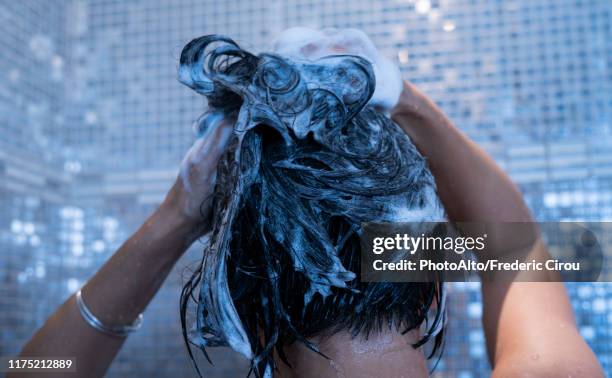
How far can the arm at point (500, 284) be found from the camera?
2.34 feet

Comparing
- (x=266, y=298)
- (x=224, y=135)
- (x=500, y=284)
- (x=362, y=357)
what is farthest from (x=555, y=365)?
(x=224, y=135)

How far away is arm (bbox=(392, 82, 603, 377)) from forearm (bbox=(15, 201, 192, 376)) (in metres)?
0.34

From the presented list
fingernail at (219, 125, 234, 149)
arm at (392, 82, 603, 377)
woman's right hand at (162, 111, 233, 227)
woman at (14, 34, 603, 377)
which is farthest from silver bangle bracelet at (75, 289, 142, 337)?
arm at (392, 82, 603, 377)

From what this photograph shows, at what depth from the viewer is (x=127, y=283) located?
0.83 metres

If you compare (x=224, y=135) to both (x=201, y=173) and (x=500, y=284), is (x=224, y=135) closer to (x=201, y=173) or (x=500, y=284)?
(x=201, y=173)

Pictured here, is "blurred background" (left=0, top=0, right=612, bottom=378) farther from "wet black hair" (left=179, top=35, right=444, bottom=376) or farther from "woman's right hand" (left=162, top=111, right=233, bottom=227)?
"wet black hair" (left=179, top=35, right=444, bottom=376)

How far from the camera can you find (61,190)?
1.19 m

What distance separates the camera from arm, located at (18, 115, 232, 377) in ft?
2.66

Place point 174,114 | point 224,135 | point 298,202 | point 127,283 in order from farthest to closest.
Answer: point 174,114 < point 127,283 < point 224,135 < point 298,202

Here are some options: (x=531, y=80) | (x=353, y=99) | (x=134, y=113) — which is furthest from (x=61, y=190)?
(x=531, y=80)

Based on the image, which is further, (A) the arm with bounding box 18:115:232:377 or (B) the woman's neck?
(A) the arm with bounding box 18:115:232:377

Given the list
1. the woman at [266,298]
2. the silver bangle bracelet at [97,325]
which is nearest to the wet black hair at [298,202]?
the woman at [266,298]

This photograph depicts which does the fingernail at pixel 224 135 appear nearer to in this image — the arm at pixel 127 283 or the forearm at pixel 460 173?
the arm at pixel 127 283

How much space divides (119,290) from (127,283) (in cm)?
2
